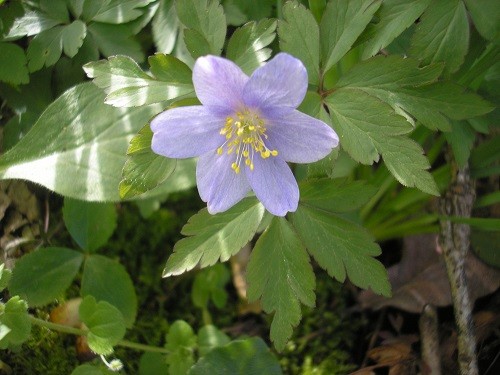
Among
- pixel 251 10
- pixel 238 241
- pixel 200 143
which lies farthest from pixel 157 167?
pixel 251 10

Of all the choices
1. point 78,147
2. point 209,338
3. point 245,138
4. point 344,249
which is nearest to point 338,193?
point 344,249

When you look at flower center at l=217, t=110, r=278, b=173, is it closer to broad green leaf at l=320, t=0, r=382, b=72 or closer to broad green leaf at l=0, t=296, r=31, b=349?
broad green leaf at l=320, t=0, r=382, b=72

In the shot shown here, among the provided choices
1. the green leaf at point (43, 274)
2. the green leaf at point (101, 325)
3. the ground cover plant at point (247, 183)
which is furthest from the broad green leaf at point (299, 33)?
the green leaf at point (43, 274)

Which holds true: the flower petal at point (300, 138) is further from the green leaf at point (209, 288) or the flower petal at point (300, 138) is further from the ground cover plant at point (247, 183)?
the green leaf at point (209, 288)

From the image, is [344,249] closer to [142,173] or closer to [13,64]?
[142,173]

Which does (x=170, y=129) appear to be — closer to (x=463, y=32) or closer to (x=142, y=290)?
(x=463, y=32)

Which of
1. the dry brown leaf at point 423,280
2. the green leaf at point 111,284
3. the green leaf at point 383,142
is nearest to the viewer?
the green leaf at point 383,142

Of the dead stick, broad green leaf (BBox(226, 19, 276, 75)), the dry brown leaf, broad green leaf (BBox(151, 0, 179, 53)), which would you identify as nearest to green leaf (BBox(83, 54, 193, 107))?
broad green leaf (BBox(226, 19, 276, 75))
